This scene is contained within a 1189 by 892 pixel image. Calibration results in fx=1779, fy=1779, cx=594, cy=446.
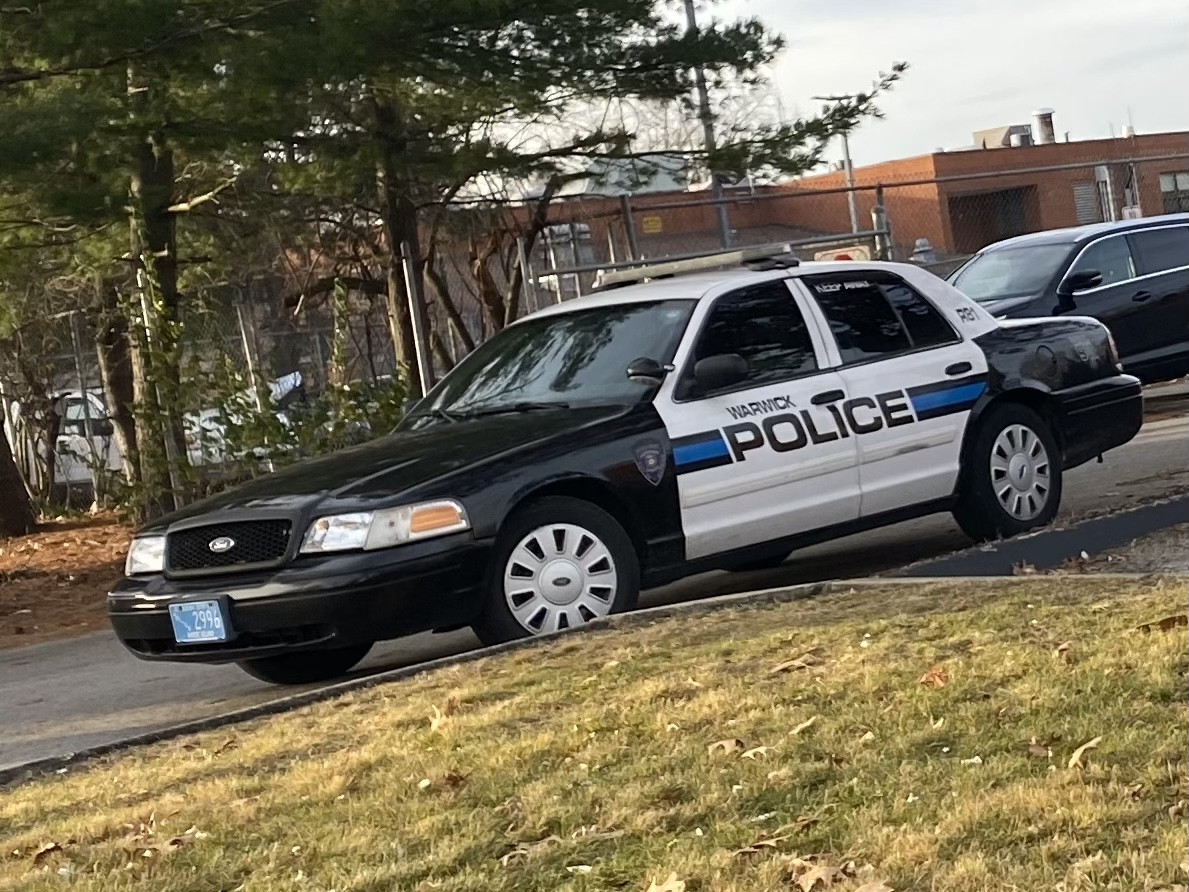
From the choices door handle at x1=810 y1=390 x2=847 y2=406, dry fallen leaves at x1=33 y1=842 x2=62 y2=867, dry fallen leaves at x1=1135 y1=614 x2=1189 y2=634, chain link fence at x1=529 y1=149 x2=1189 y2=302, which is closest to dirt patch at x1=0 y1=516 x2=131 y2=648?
door handle at x1=810 y1=390 x2=847 y2=406

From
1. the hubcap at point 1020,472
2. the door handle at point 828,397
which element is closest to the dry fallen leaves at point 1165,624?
the door handle at point 828,397

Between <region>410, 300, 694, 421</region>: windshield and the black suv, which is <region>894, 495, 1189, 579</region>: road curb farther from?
the black suv

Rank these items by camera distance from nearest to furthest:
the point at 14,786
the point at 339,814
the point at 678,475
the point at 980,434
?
the point at 339,814
the point at 14,786
the point at 678,475
the point at 980,434

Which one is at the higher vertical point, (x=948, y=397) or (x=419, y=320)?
(x=419, y=320)

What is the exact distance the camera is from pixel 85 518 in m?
22.5

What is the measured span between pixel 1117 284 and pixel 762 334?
8.31 m

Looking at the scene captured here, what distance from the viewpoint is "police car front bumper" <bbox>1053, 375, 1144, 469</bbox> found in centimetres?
938

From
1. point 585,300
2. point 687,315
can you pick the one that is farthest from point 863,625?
point 585,300

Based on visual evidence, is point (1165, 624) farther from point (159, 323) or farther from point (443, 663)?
point (159, 323)

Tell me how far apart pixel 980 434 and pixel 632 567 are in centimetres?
232

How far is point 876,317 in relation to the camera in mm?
8891

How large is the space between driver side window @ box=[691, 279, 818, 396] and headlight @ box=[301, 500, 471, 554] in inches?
65.4

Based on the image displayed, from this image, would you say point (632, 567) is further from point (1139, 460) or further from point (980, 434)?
point (1139, 460)

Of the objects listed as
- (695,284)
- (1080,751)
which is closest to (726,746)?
(1080,751)
